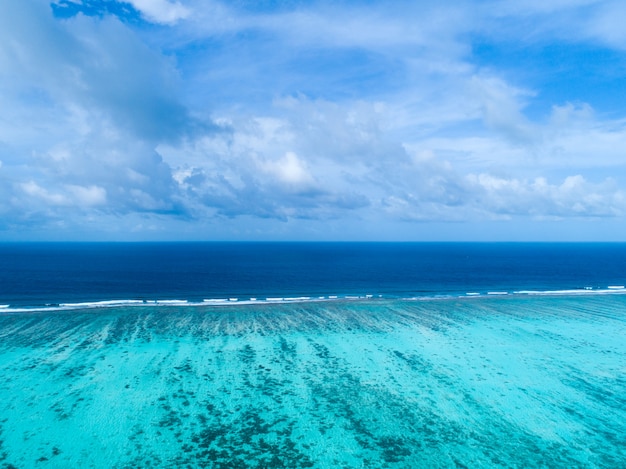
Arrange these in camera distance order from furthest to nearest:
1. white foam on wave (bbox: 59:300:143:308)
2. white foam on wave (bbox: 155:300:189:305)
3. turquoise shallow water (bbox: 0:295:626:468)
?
1. white foam on wave (bbox: 155:300:189:305)
2. white foam on wave (bbox: 59:300:143:308)
3. turquoise shallow water (bbox: 0:295:626:468)

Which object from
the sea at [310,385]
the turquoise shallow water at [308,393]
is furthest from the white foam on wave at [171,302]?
the turquoise shallow water at [308,393]

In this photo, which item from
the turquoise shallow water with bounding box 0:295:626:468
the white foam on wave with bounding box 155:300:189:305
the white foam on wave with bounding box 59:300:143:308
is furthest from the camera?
the white foam on wave with bounding box 155:300:189:305

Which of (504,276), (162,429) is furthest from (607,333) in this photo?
(504,276)

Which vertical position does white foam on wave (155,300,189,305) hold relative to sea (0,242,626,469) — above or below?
above

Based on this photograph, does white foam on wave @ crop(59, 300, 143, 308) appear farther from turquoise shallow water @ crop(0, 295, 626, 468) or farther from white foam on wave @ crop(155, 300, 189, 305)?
turquoise shallow water @ crop(0, 295, 626, 468)

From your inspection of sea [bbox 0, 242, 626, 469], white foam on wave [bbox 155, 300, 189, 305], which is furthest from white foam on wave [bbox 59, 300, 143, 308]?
white foam on wave [bbox 155, 300, 189, 305]

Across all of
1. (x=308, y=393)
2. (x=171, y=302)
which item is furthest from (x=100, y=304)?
(x=308, y=393)

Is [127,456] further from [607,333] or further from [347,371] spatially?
[607,333]

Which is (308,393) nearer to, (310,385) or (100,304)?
(310,385)
